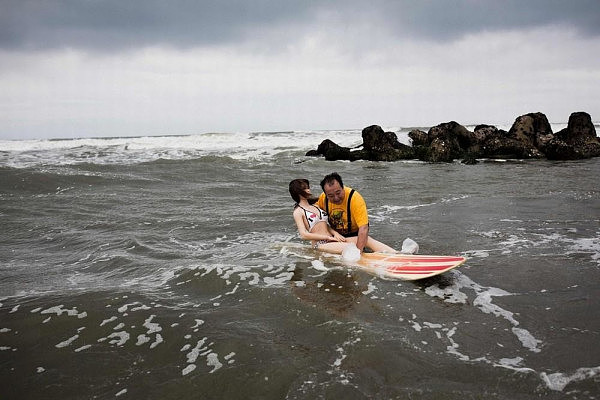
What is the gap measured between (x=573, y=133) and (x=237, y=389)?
2763 cm

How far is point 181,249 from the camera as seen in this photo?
7957 millimetres

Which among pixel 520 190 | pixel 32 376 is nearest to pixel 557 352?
pixel 32 376

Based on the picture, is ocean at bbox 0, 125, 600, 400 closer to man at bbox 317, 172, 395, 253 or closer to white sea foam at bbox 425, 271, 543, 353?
white sea foam at bbox 425, 271, 543, 353

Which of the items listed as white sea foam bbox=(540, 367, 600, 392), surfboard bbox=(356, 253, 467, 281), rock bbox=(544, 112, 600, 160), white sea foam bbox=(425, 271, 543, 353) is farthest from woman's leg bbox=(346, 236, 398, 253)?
rock bbox=(544, 112, 600, 160)

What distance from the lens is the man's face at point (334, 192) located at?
6559 mm

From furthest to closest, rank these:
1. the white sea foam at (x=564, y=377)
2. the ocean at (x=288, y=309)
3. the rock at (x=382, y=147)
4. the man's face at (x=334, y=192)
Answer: the rock at (x=382, y=147) < the man's face at (x=334, y=192) < the ocean at (x=288, y=309) < the white sea foam at (x=564, y=377)

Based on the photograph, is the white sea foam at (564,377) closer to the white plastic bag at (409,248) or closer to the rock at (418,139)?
the white plastic bag at (409,248)

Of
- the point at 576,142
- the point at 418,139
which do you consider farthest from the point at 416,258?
the point at 576,142

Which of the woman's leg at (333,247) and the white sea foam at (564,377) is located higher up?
the woman's leg at (333,247)

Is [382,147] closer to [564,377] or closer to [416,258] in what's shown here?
[416,258]

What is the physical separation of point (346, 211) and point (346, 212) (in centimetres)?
2

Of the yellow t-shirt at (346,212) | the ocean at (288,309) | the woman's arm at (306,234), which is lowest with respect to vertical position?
the ocean at (288,309)

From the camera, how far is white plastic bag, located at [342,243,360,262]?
6.62 meters

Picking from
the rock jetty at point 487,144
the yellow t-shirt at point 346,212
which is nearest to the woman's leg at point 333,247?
the yellow t-shirt at point 346,212
